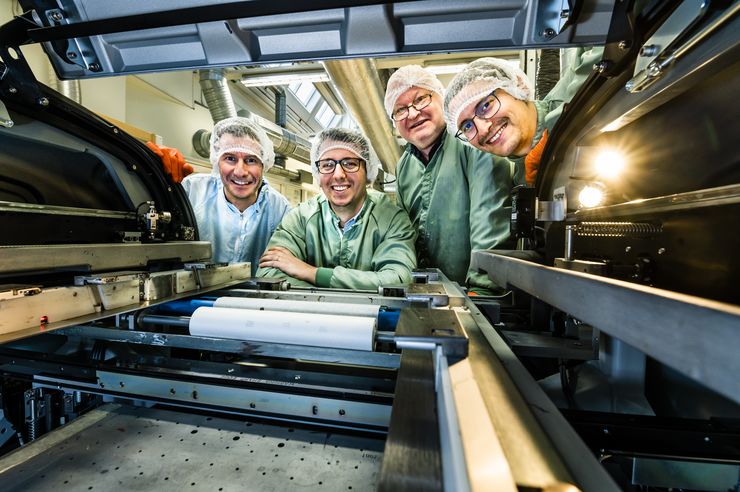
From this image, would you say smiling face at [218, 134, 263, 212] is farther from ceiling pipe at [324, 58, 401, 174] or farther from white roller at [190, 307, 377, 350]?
white roller at [190, 307, 377, 350]

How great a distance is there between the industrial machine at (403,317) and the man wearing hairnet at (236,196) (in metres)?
1.11

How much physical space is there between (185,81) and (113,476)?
4.49 meters

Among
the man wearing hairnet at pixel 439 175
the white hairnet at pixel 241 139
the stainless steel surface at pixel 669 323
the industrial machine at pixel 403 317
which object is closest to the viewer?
the stainless steel surface at pixel 669 323

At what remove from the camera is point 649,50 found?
782 millimetres

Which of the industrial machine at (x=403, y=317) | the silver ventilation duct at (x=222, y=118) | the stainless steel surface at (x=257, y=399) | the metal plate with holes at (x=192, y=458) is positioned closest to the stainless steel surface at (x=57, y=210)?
the industrial machine at (x=403, y=317)

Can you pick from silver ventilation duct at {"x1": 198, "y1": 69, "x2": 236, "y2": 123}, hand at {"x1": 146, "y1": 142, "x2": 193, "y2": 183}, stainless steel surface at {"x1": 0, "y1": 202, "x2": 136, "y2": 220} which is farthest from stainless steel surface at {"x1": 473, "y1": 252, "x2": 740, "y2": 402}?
silver ventilation duct at {"x1": 198, "y1": 69, "x2": 236, "y2": 123}

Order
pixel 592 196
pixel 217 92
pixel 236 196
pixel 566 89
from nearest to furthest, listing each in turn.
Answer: pixel 592 196 < pixel 566 89 < pixel 236 196 < pixel 217 92

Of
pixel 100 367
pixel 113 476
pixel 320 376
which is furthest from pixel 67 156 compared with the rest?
pixel 320 376

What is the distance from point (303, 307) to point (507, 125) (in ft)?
5.18

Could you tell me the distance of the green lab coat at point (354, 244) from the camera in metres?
1.79

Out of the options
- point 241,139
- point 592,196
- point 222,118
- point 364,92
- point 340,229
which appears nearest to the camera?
point 592,196

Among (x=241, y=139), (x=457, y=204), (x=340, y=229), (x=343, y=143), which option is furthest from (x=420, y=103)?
(x=241, y=139)

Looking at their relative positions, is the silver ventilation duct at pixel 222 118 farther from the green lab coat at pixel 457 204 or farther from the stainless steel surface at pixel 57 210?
the stainless steel surface at pixel 57 210

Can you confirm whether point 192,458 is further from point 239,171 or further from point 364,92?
point 364,92
